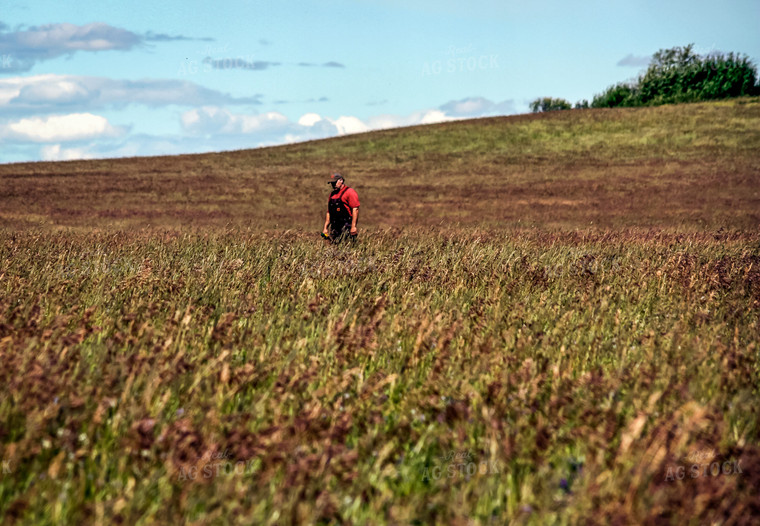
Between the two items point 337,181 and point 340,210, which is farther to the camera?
point 340,210

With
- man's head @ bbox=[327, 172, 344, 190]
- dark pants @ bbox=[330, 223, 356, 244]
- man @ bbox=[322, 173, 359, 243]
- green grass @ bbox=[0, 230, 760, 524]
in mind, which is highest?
man's head @ bbox=[327, 172, 344, 190]

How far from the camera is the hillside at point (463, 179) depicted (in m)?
23.6

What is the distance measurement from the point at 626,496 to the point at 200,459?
1.62 meters

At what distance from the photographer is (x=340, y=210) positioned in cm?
1159

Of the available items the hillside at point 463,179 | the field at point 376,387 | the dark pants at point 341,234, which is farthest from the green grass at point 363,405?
the hillside at point 463,179

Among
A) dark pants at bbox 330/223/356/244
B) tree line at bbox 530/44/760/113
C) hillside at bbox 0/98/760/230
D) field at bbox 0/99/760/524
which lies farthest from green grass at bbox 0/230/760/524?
tree line at bbox 530/44/760/113

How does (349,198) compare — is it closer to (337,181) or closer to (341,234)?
(337,181)

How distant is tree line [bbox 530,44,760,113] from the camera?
8556 cm

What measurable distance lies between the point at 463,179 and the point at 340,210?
23186mm

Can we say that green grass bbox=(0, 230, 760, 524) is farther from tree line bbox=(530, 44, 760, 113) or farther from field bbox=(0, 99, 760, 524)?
tree line bbox=(530, 44, 760, 113)

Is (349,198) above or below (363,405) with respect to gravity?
above

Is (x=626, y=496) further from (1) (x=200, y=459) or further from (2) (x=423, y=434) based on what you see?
(1) (x=200, y=459)

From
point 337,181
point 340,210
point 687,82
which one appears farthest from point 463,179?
point 687,82

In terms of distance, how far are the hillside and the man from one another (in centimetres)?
Result: 800
